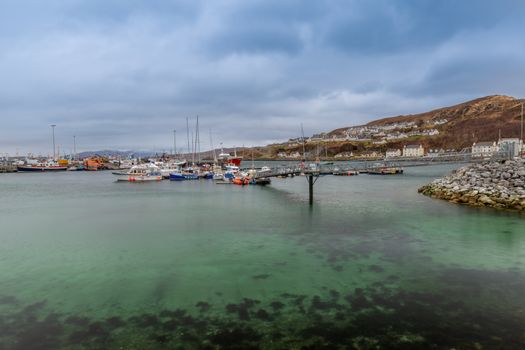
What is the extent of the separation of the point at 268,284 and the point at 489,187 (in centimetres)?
2821

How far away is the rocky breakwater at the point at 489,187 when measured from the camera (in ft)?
90.6

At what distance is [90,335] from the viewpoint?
8.58 meters

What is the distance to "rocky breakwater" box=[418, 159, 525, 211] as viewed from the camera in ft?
90.6

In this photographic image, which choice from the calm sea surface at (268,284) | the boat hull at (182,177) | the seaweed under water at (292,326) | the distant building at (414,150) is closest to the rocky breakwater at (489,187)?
the calm sea surface at (268,284)

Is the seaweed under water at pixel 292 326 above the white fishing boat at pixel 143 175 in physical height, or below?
below

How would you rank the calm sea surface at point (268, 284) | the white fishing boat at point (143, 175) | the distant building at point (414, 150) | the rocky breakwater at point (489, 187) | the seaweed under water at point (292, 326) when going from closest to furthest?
1. the seaweed under water at point (292, 326)
2. the calm sea surface at point (268, 284)
3. the rocky breakwater at point (489, 187)
4. the white fishing boat at point (143, 175)
5. the distant building at point (414, 150)

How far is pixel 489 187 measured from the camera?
30.5 m

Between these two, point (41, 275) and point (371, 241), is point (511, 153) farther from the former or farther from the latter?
point (41, 275)

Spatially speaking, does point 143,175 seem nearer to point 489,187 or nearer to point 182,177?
point 182,177

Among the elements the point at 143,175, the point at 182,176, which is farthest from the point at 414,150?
the point at 143,175

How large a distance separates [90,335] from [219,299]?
3822 millimetres

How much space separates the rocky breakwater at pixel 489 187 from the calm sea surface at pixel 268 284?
3.47 m

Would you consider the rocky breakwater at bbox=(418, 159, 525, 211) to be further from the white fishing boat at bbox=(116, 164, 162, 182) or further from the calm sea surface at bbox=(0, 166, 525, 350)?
the white fishing boat at bbox=(116, 164, 162, 182)

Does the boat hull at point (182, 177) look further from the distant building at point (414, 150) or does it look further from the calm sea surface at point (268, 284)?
the distant building at point (414, 150)
